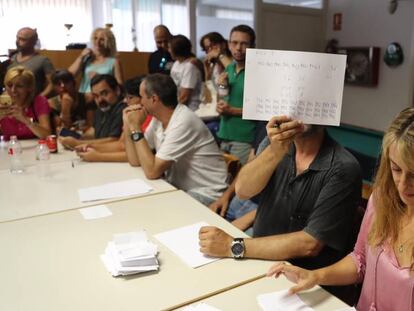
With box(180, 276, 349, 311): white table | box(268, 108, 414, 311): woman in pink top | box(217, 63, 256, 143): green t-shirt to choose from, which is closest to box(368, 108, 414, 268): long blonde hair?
box(268, 108, 414, 311): woman in pink top

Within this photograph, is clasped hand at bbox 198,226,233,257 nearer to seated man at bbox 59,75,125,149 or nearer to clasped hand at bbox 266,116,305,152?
clasped hand at bbox 266,116,305,152

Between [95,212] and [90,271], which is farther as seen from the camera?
[95,212]

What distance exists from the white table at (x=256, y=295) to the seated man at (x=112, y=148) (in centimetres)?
157

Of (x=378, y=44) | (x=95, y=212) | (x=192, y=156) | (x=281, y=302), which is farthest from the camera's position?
(x=378, y=44)

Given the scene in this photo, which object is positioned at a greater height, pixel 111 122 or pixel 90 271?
pixel 111 122

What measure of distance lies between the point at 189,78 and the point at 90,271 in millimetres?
2710

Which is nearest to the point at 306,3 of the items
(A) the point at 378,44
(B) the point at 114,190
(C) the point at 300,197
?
(A) the point at 378,44

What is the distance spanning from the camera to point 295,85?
1.23 m

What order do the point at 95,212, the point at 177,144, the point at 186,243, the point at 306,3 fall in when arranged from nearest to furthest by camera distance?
the point at 186,243
the point at 95,212
the point at 177,144
the point at 306,3

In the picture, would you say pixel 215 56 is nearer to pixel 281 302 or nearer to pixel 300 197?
pixel 300 197

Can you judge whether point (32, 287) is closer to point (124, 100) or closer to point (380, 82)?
point (124, 100)

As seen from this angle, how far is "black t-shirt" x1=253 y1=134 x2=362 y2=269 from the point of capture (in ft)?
4.62

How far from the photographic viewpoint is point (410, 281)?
1020mm

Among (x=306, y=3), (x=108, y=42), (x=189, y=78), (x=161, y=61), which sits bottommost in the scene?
(x=189, y=78)
